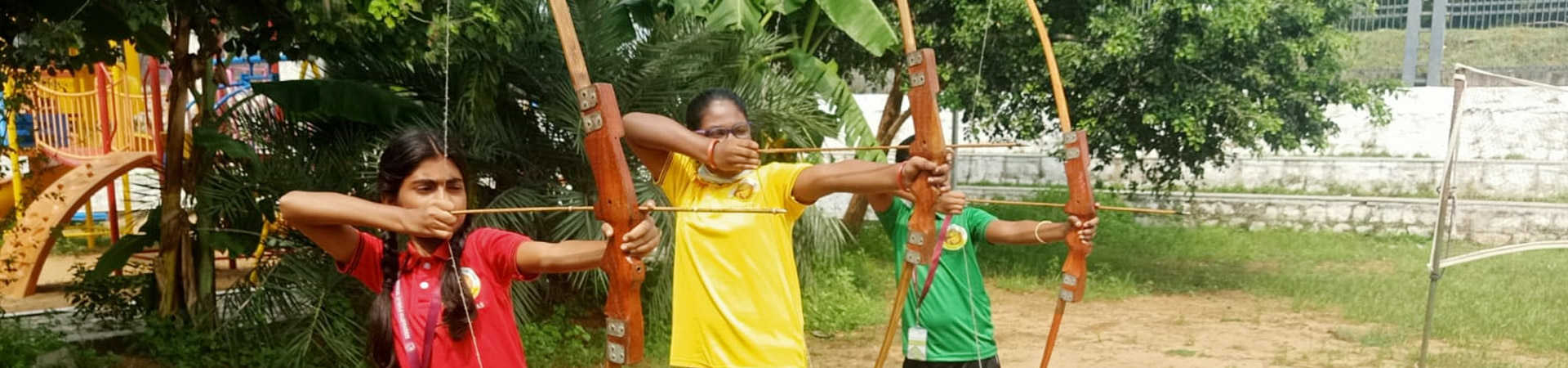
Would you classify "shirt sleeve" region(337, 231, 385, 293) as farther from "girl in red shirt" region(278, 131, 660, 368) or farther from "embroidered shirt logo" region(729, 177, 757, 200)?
"embroidered shirt logo" region(729, 177, 757, 200)

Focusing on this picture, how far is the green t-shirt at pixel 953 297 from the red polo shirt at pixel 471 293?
144 cm

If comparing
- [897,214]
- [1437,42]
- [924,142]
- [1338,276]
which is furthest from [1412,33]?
[924,142]

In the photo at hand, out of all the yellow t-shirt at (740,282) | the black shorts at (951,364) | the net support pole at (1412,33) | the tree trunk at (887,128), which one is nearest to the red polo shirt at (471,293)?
the yellow t-shirt at (740,282)

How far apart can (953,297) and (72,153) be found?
8.30m

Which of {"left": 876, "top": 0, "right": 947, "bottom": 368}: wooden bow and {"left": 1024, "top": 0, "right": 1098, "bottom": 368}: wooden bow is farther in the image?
{"left": 1024, "top": 0, "right": 1098, "bottom": 368}: wooden bow

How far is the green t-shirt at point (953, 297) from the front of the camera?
3.71 meters

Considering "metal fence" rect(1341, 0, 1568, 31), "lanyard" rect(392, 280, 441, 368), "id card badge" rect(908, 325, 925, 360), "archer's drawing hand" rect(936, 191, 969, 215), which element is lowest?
"id card badge" rect(908, 325, 925, 360)

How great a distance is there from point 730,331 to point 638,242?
2.06 feet

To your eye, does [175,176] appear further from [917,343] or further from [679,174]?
[917,343]

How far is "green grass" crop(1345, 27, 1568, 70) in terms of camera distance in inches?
380

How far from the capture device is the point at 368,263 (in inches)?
103

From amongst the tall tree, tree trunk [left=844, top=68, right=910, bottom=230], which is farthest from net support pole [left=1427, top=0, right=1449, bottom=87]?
tree trunk [left=844, top=68, right=910, bottom=230]

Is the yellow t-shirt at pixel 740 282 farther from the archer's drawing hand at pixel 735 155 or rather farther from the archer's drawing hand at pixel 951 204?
the archer's drawing hand at pixel 951 204

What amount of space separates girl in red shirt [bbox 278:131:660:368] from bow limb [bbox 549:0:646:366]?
0.03 metres
